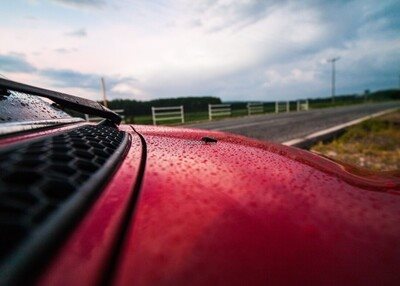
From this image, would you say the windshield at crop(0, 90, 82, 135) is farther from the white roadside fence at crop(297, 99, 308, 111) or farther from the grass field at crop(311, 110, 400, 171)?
the white roadside fence at crop(297, 99, 308, 111)

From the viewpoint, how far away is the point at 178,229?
60 cm

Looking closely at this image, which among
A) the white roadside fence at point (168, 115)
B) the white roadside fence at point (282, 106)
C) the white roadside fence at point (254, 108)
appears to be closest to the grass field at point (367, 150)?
the white roadside fence at point (168, 115)

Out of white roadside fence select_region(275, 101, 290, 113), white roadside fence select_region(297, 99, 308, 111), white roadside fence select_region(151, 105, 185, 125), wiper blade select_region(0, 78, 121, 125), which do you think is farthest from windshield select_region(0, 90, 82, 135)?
white roadside fence select_region(297, 99, 308, 111)

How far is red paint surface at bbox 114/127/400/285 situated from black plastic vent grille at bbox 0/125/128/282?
110mm

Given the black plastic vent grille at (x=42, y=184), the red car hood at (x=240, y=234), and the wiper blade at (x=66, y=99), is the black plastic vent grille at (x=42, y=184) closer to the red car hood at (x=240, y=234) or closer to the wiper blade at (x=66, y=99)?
the red car hood at (x=240, y=234)

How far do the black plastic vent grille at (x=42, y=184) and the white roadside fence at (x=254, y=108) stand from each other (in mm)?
28008

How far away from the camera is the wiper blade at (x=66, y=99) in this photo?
49.0 inches

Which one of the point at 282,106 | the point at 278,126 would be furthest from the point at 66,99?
the point at 282,106

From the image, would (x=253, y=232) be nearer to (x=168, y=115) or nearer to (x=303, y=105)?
(x=168, y=115)

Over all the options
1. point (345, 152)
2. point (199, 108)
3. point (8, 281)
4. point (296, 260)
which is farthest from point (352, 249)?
point (199, 108)

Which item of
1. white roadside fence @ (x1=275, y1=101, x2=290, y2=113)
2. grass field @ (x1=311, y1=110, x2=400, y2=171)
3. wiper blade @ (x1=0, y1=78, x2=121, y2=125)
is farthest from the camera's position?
white roadside fence @ (x1=275, y1=101, x2=290, y2=113)

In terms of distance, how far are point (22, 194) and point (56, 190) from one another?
62 mm

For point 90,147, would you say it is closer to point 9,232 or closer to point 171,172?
point 171,172

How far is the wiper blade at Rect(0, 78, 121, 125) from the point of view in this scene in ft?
4.09
